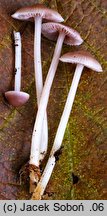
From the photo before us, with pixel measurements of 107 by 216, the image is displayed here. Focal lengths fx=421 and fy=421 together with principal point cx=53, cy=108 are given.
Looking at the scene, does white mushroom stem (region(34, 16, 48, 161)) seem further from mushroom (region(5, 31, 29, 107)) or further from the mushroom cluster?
mushroom (region(5, 31, 29, 107))

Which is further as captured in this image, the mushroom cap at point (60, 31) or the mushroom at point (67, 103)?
the mushroom cap at point (60, 31)

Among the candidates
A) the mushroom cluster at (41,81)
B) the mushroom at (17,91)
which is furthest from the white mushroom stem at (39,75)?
the mushroom at (17,91)

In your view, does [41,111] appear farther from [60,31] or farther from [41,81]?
[60,31]

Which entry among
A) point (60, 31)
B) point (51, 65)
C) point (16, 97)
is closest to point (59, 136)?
point (16, 97)

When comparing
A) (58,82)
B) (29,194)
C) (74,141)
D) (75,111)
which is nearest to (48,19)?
(58,82)

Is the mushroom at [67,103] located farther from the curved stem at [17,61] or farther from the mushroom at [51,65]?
the curved stem at [17,61]

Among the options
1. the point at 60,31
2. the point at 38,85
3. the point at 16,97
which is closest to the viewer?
the point at 16,97
